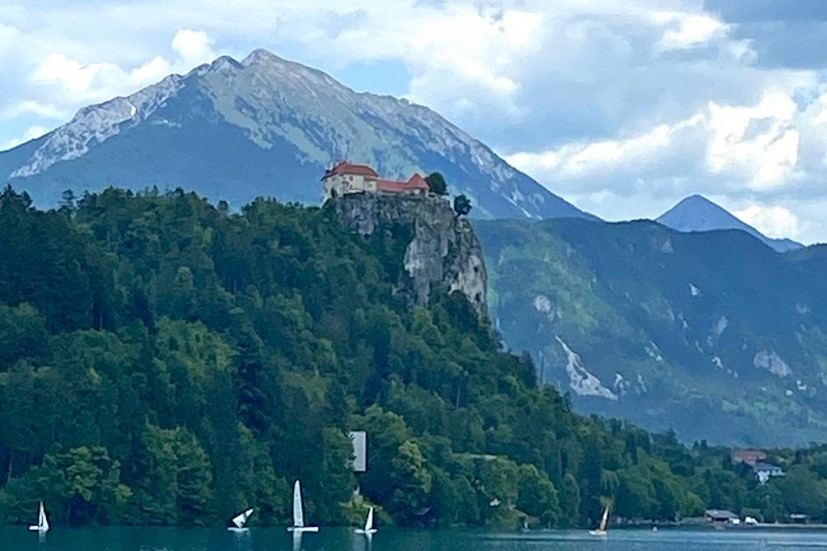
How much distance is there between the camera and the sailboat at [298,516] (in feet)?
421

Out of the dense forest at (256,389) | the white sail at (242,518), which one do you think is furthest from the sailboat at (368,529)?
the white sail at (242,518)

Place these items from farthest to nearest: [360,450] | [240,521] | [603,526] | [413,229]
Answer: [413,229], [603,526], [360,450], [240,521]

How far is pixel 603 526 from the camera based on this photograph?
541ft

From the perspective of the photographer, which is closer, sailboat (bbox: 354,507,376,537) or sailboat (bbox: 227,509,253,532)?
sailboat (bbox: 227,509,253,532)

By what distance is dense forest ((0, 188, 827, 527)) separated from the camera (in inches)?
4843

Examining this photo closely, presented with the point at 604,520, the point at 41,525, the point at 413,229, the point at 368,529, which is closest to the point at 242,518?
the point at 368,529

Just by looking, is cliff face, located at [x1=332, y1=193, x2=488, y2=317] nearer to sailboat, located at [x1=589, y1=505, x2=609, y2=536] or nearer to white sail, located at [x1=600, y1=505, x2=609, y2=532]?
sailboat, located at [x1=589, y1=505, x2=609, y2=536]

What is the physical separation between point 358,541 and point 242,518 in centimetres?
919

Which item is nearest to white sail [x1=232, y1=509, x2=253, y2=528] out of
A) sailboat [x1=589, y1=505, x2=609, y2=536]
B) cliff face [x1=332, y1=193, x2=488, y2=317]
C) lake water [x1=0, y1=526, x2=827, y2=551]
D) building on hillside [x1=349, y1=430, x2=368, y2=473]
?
lake water [x1=0, y1=526, x2=827, y2=551]

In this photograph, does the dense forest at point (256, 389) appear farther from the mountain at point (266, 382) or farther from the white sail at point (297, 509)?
the white sail at point (297, 509)

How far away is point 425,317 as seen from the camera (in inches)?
7279

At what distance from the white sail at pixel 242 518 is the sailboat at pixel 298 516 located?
2775mm

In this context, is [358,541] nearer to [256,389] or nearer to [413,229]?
[256,389]

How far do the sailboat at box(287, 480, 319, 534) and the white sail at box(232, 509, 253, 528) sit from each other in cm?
277
